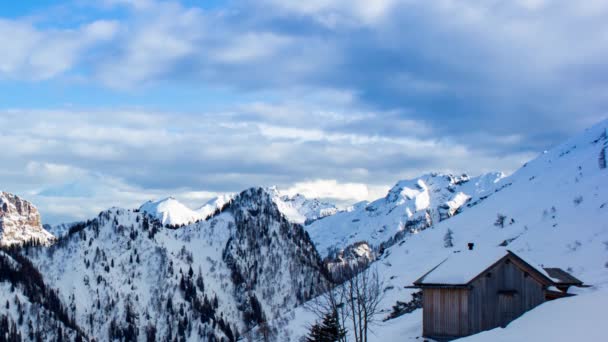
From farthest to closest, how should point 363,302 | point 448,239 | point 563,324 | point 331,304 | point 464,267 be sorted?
point 448,239 → point 331,304 → point 363,302 → point 464,267 → point 563,324

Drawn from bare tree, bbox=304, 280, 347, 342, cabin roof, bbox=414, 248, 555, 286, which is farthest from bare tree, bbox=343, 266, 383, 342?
cabin roof, bbox=414, 248, 555, 286

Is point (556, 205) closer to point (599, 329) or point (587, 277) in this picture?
point (587, 277)

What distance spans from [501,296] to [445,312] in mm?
3631

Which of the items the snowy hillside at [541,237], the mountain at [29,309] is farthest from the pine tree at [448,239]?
the mountain at [29,309]

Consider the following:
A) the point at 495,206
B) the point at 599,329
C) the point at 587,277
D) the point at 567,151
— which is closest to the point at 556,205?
the point at 495,206

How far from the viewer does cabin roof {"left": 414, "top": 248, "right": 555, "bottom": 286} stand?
43.9m

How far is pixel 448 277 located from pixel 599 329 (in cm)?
1800

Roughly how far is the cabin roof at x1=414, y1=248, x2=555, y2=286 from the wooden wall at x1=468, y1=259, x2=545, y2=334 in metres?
0.42

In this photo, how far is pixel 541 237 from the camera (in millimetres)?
84000

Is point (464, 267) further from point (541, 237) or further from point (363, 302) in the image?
point (541, 237)

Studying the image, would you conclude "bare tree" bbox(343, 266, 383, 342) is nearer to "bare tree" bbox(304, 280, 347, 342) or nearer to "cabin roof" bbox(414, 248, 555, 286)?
"bare tree" bbox(304, 280, 347, 342)

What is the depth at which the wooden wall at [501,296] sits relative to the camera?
43.7 m

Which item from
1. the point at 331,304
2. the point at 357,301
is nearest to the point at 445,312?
the point at 357,301

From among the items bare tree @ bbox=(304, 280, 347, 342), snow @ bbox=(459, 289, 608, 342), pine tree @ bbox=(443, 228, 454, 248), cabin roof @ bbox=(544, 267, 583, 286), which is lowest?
snow @ bbox=(459, 289, 608, 342)
